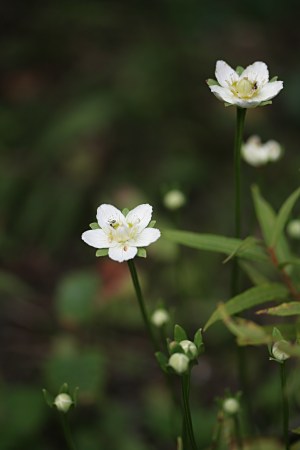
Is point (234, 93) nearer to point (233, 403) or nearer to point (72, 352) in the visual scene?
point (233, 403)

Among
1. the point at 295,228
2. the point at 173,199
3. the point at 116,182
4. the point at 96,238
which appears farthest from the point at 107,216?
the point at 116,182

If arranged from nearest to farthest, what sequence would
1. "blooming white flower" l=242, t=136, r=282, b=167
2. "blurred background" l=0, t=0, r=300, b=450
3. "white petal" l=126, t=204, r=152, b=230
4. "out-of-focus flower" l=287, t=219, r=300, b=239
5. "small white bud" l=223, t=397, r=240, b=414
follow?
1. "white petal" l=126, t=204, r=152, b=230
2. "small white bud" l=223, t=397, r=240, b=414
3. "blooming white flower" l=242, t=136, r=282, b=167
4. "out-of-focus flower" l=287, t=219, r=300, b=239
5. "blurred background" l=0, t=0, r=300, b=450

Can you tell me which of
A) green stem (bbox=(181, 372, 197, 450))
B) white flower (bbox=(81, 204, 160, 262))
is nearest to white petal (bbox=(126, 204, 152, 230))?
white flower (bbox=(81, 204, 160, 262))

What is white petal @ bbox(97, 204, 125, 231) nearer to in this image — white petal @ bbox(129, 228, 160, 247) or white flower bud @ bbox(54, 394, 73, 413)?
white petal @ bbox(129, 228, 160, 247)

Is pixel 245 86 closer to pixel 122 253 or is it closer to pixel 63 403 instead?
pixel 122 253

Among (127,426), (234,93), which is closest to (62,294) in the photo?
(127,426)

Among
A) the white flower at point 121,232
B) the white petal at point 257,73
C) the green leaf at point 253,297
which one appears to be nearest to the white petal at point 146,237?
the white flower at point 121,232

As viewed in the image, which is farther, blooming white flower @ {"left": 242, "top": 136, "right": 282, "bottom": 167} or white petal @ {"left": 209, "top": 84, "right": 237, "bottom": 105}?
blooming white flower @ {"left": 242, "top": 136, "right": 282, "bottom": 167}
